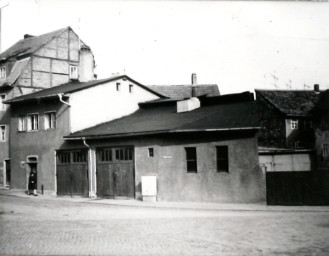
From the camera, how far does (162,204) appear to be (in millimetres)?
19484

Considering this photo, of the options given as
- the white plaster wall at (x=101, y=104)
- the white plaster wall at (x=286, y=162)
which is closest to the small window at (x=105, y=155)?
the white plaster wall at (x=101, y=104)

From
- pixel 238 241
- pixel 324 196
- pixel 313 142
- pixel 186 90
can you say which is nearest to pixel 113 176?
pixel 324 196

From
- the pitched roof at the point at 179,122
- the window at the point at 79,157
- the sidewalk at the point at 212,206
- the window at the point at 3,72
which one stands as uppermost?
the window at the point at 3,72

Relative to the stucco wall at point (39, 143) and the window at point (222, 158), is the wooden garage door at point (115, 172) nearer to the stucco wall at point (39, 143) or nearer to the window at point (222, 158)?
the stucco wall at point (39, 143)

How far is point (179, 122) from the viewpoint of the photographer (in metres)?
22.1

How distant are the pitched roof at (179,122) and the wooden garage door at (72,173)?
135cm

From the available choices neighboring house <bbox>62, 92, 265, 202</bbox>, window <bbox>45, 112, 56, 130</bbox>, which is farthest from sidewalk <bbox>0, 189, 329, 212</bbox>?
window <bbox>45, 112, 56, 130</bbox>

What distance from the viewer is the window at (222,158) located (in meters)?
19.7

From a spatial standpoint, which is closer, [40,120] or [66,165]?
[66,165]

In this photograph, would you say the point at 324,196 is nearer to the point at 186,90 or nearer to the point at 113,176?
the point at 113,176

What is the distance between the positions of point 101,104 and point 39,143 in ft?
15.7

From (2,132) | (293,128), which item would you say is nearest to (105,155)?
(2,132)

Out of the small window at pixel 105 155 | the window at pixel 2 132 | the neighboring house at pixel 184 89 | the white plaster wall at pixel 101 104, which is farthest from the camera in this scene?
the neighboring house at pixel 184 89

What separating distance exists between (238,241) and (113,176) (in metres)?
13.3
